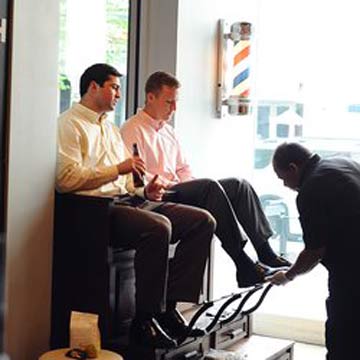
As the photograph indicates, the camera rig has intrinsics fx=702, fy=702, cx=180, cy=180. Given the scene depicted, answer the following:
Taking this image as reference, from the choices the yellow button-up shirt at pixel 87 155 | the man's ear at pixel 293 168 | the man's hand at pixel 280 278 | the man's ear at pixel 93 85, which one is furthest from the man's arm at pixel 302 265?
the man's ear at pixel 93 85

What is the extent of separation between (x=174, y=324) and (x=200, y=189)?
27.1 inches

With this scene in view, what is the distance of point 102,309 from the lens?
3148 millimetres

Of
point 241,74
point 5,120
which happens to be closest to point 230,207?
point 5,120

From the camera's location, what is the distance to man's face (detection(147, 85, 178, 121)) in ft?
12.2

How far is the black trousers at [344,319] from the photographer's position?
119 inches

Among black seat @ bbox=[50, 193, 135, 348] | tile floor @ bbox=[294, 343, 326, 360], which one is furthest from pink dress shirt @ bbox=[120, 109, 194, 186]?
tile floor @ bbox=[294, 343, 326, 360]

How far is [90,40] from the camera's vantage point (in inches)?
166

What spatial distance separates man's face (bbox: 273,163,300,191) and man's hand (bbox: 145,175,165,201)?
21.9 inches

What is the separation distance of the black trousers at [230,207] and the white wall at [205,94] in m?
0.78

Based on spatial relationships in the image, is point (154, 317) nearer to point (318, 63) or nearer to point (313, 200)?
point (313, 200)

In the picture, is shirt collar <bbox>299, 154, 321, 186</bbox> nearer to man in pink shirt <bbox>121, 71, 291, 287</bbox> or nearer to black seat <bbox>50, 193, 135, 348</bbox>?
man in pink shirt <bbox>121, 71, 291, 287</bbox>

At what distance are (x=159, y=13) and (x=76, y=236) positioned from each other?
178cm

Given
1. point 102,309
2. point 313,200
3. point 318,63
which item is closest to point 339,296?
point 313,200

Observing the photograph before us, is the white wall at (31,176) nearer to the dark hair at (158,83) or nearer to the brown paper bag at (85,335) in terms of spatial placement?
the brown paper bag at (85,335)
